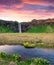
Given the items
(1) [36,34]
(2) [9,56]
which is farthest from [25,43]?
(2) [9,56]

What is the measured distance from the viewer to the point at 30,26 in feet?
78.0

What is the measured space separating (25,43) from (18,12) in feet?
8.58

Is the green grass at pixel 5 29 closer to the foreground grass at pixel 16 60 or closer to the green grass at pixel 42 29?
the green grass at pixel 42 29

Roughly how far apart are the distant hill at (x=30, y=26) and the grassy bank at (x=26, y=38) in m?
0.38

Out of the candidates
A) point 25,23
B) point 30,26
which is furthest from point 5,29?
point 30,26

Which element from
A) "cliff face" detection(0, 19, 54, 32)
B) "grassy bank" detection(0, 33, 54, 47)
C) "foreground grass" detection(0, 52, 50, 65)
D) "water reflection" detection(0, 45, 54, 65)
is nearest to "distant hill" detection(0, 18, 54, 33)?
"cliff face" detection(0, 19, 54, 32)

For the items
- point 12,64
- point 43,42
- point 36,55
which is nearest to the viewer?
point 12,64

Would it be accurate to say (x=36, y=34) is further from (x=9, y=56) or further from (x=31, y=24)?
(x=9, y=56)

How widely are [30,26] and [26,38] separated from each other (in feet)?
3.42

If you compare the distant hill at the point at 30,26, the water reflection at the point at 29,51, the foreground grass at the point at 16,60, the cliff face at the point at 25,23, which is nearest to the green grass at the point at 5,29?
the distant hill at the point at 30,26

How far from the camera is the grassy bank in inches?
923

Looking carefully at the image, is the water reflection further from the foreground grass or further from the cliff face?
the cliff face

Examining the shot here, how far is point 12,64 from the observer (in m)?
18.2

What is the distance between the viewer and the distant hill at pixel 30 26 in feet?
77.1
